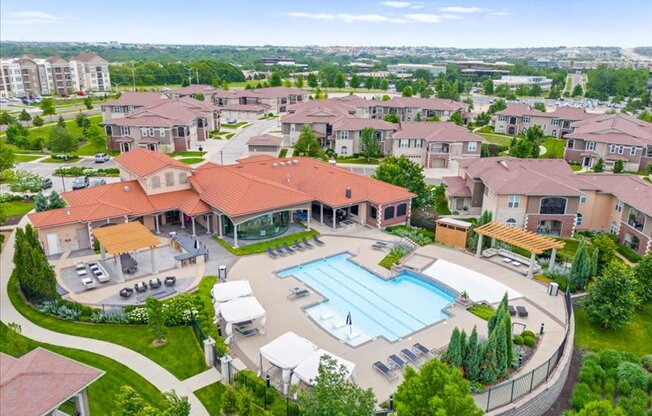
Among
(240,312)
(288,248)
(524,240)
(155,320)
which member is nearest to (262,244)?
(288,248)

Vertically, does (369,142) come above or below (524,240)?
above

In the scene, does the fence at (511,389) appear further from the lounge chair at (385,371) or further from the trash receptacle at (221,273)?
the trash receptacle at (221,273)

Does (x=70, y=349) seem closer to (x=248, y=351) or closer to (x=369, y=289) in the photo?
(x=248, y=351)

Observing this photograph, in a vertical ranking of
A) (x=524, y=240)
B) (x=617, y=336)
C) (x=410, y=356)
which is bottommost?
(x=617, y=336)

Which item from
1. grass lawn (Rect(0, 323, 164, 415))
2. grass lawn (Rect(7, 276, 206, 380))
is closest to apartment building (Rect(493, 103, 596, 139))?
grass lawn (Rect(7, 276, 206, 380))

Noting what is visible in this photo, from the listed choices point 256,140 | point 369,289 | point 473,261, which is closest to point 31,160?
point 256,140

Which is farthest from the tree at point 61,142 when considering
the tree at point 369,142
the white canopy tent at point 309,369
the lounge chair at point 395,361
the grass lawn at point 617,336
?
the grass lawn at point 617,336

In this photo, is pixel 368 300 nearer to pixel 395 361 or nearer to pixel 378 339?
pixel 378 339
